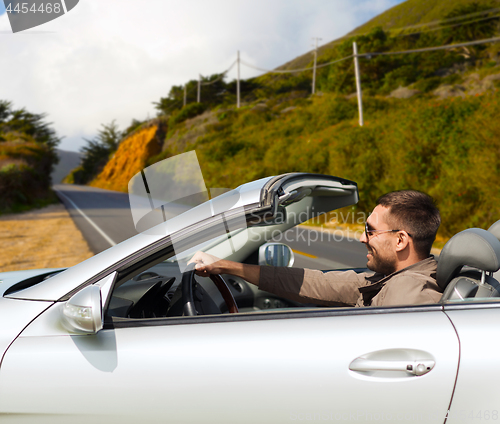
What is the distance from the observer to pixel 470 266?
67.4 inches

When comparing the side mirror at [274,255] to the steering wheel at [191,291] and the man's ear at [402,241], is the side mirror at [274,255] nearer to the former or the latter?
the steering wheel at [191,291]

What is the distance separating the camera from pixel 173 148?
4612 centimetres

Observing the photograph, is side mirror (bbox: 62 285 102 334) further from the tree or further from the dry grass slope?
the tree

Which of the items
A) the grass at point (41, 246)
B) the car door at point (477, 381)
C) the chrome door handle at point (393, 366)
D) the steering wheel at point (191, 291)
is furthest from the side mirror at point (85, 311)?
the grass at point (41, 246)

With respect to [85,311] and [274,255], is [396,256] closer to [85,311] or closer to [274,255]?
[274,255]

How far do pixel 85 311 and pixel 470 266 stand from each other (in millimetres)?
1544

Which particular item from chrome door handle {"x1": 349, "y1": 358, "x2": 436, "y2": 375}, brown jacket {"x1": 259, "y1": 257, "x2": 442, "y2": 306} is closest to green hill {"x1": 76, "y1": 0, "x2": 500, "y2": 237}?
brown jacket {"x1": 259, "y1": 257, "x2": 442, "y2": 306}

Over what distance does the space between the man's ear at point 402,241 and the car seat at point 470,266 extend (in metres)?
0.20

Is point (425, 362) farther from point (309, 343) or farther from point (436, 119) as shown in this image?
point (436, 119)

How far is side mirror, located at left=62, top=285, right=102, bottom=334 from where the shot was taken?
4.58 feet

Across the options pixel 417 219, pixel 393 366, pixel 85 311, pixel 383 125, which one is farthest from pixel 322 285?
pixel 383 125

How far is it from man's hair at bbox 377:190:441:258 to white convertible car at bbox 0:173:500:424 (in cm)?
33

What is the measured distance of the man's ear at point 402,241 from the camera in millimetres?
1961

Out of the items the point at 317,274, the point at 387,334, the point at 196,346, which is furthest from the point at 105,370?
the point at 317,274
